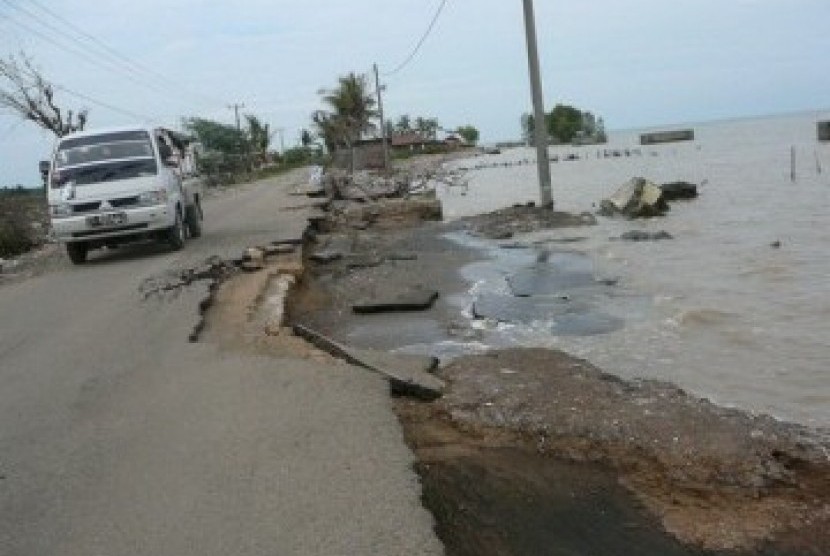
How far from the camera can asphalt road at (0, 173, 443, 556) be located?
4.25 metres

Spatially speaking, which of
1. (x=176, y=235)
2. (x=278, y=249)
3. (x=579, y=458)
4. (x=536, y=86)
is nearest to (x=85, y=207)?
(x=176, y=235)

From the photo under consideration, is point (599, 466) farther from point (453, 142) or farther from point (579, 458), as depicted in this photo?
point (453, 142)

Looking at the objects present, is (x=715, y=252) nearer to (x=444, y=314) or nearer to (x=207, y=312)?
(x=444, y=314)

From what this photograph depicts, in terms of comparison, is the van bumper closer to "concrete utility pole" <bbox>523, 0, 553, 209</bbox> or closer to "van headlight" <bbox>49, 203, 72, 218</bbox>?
"van headlight" <bbox>49, 203, 72, 218</bbox>

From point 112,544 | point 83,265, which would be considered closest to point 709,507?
point 112,544

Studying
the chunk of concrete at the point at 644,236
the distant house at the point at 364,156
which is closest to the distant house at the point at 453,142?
the distant house at the point at 364,156

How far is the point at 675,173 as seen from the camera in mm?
53406

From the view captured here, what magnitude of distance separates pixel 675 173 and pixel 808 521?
168 feet

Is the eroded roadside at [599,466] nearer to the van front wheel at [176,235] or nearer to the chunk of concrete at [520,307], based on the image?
the chunk of concrete at [520,307]

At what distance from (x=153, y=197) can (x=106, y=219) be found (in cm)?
85

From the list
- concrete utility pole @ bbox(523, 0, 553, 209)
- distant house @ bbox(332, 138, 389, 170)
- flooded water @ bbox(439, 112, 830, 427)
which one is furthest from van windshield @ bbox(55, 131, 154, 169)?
distant house @ bbox(332, 138, 389, 170)

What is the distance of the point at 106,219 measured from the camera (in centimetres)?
1466

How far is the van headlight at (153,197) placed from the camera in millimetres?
14812

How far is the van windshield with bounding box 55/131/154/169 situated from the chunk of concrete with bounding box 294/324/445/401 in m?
8.55
